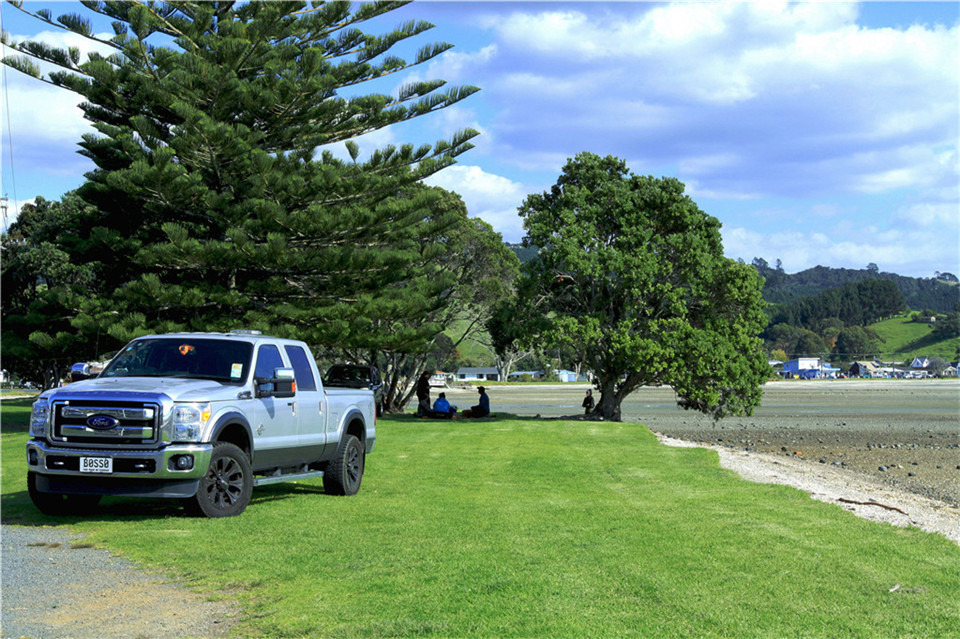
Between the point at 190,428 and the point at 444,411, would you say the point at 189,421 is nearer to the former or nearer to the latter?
the point at 190,428

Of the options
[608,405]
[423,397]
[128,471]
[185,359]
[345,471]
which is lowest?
[608,405]

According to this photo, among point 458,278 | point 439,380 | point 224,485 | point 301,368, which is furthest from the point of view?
point 439,380

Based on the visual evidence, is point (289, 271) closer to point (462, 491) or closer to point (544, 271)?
point (544, 271)

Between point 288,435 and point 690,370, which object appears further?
point 690,370

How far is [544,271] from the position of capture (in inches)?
1140

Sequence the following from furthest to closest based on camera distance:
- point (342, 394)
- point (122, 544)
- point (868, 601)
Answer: point (342, 394) < point (122, 544) < point (868, 601)

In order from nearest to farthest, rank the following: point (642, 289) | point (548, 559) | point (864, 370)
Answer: point (548, 559) < point (642, 289) < point (864, 370)

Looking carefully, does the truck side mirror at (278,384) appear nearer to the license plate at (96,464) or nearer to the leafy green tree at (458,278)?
the license plate at (96,464)

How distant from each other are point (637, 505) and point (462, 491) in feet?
8.10

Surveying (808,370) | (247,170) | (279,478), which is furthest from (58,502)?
(808,370)

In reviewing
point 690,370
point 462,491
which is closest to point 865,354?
point 690,370

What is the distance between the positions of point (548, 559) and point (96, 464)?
4448mm

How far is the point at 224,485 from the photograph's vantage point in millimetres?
9023

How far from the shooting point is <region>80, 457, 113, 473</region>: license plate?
8.38 metres
